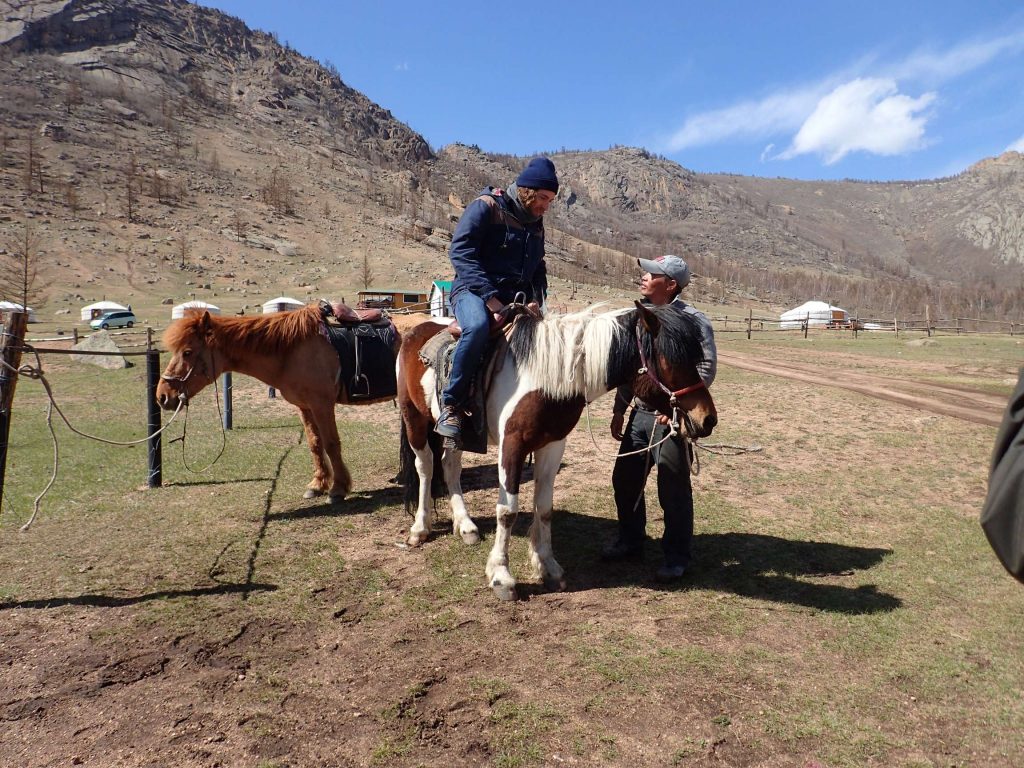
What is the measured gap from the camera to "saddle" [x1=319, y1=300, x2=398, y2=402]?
591 centimetres

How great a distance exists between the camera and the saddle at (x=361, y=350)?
19.4ft

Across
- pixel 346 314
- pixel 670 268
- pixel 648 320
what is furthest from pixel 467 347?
pixel 346 314

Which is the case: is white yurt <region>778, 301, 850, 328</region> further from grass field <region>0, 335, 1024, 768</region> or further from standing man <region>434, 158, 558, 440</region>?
standing man <region>434, 158, 558, 440</region>

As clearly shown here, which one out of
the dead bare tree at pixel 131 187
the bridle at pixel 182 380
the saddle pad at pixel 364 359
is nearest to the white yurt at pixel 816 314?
the saddle pad at pixel 364 359

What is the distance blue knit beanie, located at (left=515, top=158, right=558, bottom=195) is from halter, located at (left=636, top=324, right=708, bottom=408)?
1239 millimetres

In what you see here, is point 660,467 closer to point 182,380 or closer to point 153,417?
point 182,380

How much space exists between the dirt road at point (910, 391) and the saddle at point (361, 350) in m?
8.72

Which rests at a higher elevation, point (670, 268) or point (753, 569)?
point (670, 268)

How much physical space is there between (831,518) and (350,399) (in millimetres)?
5013

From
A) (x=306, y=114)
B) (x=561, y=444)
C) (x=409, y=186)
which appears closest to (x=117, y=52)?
(x=306, y=114)

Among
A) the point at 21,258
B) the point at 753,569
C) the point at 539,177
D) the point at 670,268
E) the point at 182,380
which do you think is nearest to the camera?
the point at 539,177

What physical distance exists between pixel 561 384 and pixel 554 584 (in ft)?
4.81

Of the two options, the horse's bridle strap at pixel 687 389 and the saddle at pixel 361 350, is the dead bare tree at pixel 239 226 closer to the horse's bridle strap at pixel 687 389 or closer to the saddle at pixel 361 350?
the saddle at pixel 361 350

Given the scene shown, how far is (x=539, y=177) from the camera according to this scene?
389cm
